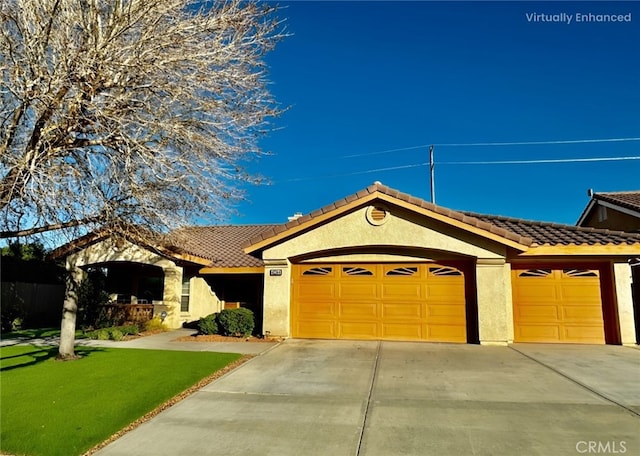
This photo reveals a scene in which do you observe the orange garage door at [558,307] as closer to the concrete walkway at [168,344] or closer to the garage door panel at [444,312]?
the garage door panel at [444,312]

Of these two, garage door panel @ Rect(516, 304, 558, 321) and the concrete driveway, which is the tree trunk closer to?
the concrete driveway

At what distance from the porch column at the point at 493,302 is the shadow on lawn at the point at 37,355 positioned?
1015 cm

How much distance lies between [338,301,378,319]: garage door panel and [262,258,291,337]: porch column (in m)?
1.57

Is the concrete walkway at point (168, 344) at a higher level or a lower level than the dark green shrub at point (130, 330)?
lower

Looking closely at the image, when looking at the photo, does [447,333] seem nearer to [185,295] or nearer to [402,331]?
[402,331]

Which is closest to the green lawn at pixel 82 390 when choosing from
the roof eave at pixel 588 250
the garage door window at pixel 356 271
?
the garage door window at pixel 356 271

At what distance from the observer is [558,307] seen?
38.8ft

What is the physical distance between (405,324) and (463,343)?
163 centimetres

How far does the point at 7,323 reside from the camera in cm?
1579

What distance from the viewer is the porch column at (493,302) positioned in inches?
447

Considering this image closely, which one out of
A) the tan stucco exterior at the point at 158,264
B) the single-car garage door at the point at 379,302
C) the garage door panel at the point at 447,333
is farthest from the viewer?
the tan stucco exterior at the point at 158,264

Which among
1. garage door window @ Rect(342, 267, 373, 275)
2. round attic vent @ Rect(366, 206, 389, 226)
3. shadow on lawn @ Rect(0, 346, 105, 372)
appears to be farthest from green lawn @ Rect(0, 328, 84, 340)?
round attic vent @ Rect(366, 206, 389, 226)

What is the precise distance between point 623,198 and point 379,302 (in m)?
16.4

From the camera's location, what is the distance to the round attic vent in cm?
1225
